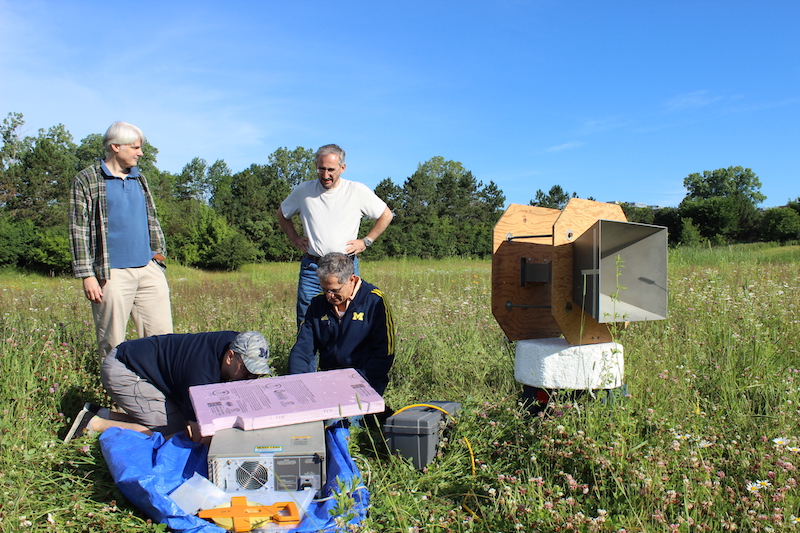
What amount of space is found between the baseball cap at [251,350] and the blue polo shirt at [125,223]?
1272mm

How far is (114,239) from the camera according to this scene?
3.76m

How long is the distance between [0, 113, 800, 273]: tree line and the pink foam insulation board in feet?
67.9

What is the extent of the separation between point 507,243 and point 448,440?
4.00 feet

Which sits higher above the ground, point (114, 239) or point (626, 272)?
point (114, 239)

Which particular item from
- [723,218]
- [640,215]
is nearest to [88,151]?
[640,215]

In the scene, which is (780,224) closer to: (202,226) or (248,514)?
(202,226)

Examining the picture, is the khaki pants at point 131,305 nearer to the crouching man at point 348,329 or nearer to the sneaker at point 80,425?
the sneaker at point 80,425

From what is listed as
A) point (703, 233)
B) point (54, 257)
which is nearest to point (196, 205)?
point (54, 257)

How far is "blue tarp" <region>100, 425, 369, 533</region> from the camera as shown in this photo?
91.1 inches

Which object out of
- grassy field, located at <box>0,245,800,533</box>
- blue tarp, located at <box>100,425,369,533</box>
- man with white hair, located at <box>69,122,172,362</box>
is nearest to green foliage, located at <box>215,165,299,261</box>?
grassy field, located at <box>0,245,800,533</box>

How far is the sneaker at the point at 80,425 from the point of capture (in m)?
3.16

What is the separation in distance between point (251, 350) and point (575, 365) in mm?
1790

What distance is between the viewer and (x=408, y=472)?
9.26ft

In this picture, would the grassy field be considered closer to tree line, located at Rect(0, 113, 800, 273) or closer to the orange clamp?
the orange clamp
